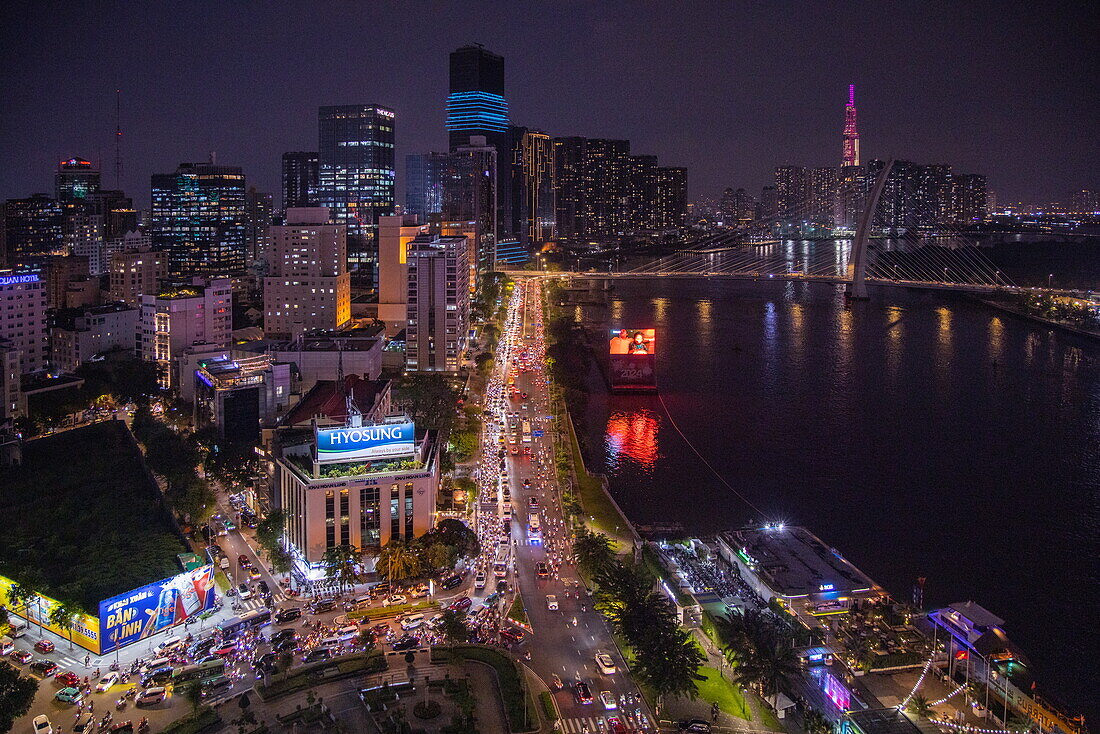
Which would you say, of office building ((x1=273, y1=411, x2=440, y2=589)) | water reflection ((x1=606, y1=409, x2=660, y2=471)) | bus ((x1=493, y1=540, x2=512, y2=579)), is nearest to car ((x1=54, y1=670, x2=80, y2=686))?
office building ((x1=273, y1=411, x2=440, y2=589))

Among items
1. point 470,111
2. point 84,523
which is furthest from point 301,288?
point 470,111

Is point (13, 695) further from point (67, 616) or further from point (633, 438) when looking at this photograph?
point (633, 438)

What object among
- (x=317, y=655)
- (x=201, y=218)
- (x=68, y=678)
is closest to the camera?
(x=68, y=678)

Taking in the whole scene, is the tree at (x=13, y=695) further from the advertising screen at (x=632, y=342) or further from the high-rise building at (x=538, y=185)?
the high-rise building at (x=538, y=185)

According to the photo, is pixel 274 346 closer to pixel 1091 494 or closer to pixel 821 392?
pixel 821 392

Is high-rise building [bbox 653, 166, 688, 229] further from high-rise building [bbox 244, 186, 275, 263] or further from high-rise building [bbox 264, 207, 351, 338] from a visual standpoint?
high-rise building [bbox 264, 207, 351, 338]

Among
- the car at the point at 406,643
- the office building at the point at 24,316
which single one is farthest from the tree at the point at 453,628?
the office building at the point at 24,316
